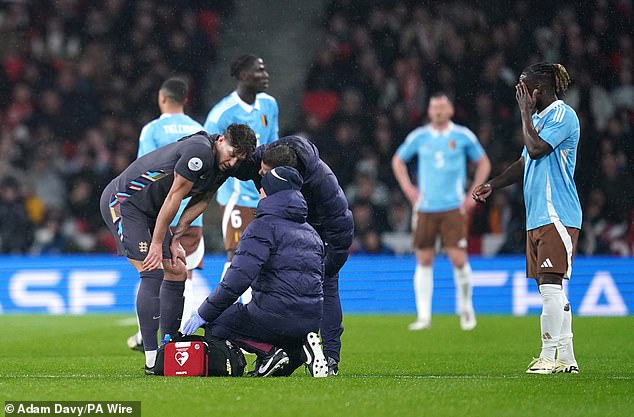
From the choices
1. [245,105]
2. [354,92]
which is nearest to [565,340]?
[245,105]

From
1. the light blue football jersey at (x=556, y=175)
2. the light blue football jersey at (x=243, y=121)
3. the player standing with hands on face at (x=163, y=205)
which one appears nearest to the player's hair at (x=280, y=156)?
the player standing with hands on face at (x=163, y=205)

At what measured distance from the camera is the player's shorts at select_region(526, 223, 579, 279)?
7242 mm

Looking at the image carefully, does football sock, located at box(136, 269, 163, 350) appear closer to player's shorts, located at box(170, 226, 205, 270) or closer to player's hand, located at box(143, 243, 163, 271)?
player's hand, located at box(143, 243, 163, 271)

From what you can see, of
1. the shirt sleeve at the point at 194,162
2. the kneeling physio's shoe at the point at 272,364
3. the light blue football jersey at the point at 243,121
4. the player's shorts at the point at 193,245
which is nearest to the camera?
the kneeling physio's shoe at the point at 272,364

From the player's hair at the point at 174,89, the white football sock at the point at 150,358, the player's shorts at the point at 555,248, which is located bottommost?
the white football sock at the point at 150,358

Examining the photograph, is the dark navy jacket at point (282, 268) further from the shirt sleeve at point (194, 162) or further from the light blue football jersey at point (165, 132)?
→ the light blue football jersey at point (165, 132)

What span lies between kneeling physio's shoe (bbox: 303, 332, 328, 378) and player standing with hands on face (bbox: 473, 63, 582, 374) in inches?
55.8

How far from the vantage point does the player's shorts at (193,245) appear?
368 inches

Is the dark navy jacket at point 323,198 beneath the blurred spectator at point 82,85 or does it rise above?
beneath

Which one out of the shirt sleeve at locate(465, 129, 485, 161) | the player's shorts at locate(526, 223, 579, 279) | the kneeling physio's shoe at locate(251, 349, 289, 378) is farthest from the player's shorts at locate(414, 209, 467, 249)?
the kneeling physio's shoe at locate(251, 349, 289, 378)

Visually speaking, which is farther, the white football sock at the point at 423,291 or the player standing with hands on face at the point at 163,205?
the white football sock at the point at 423,291

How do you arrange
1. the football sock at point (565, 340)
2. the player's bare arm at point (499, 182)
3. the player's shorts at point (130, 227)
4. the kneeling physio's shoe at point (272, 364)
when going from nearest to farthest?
the kneeling physio's shoe at point (272, 364), the football sock at point (565, 340), the player's shorts at point (130, 227), the player's bare arm at point (499, 182)

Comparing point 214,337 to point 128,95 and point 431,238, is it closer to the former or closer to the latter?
point 431,238

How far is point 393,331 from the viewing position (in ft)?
38.1
